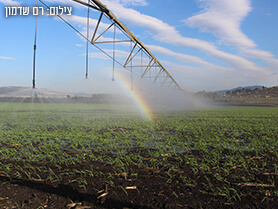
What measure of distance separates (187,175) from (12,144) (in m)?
6.68

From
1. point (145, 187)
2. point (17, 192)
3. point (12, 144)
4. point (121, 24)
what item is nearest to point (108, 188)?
point (145, 187)

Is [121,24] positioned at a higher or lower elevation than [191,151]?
higher

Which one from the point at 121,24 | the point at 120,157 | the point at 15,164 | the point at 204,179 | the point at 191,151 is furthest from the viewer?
the point at 121,24

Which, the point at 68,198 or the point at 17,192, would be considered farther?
the point at 17,192

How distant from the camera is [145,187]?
445cm

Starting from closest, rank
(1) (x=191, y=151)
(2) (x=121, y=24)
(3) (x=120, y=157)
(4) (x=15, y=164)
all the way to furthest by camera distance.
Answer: (4) (x=15, y=164) → (3) (x=120, y=157) → (1) (x=191, y=151) → (2) (x=121, y=24)

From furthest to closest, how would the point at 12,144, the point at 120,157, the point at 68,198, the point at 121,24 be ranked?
the point at 121,24 → the point at 12,144 → the point at 120,157 → the point at 68,198

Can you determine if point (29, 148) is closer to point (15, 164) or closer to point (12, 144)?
point (12, 144)

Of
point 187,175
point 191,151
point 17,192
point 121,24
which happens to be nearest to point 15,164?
point 17,192

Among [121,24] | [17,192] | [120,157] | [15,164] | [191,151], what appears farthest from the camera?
[121,24]

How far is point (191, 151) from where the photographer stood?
7.49 meters

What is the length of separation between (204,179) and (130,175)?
1590 millimetres

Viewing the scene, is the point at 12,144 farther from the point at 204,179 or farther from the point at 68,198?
the point at 204,179

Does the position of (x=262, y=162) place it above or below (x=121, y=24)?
below
